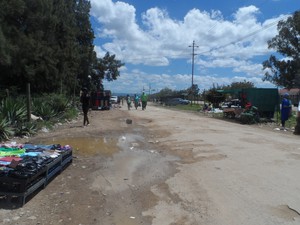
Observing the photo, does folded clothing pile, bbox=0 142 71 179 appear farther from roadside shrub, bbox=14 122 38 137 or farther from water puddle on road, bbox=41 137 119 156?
roadside shrub, bbox=14 122 38 137

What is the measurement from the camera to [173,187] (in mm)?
Answer: 7258

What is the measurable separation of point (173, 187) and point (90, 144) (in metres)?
5.68

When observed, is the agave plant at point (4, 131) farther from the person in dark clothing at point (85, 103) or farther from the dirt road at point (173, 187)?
the person in dark clothing at point (85, 103)

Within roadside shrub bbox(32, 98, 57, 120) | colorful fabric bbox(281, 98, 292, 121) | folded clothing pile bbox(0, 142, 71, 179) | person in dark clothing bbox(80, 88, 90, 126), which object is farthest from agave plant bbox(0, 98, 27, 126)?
colorful fabric bbox(281, 98, 292, 121)

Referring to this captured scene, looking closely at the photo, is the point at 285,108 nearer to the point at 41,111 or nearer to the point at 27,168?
the point at 41,111

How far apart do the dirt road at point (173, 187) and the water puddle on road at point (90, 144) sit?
0.10 ft

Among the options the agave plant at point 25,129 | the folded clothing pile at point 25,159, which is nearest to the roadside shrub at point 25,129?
the agave plant at point 25,129

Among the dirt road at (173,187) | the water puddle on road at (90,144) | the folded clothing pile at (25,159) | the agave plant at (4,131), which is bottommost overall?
the water puddle on road at (90,144)

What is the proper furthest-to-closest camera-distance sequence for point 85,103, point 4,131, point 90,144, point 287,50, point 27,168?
point 287,50
point 85,103
point 4,131
point 90,144
point 27,168

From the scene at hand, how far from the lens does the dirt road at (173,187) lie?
5637 mm

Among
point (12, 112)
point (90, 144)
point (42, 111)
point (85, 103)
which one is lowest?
point (90, 144)

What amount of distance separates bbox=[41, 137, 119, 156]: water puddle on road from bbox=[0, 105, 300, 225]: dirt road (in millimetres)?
30

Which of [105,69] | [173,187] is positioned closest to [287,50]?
[105,69]

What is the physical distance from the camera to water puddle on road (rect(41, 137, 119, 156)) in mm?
11125
